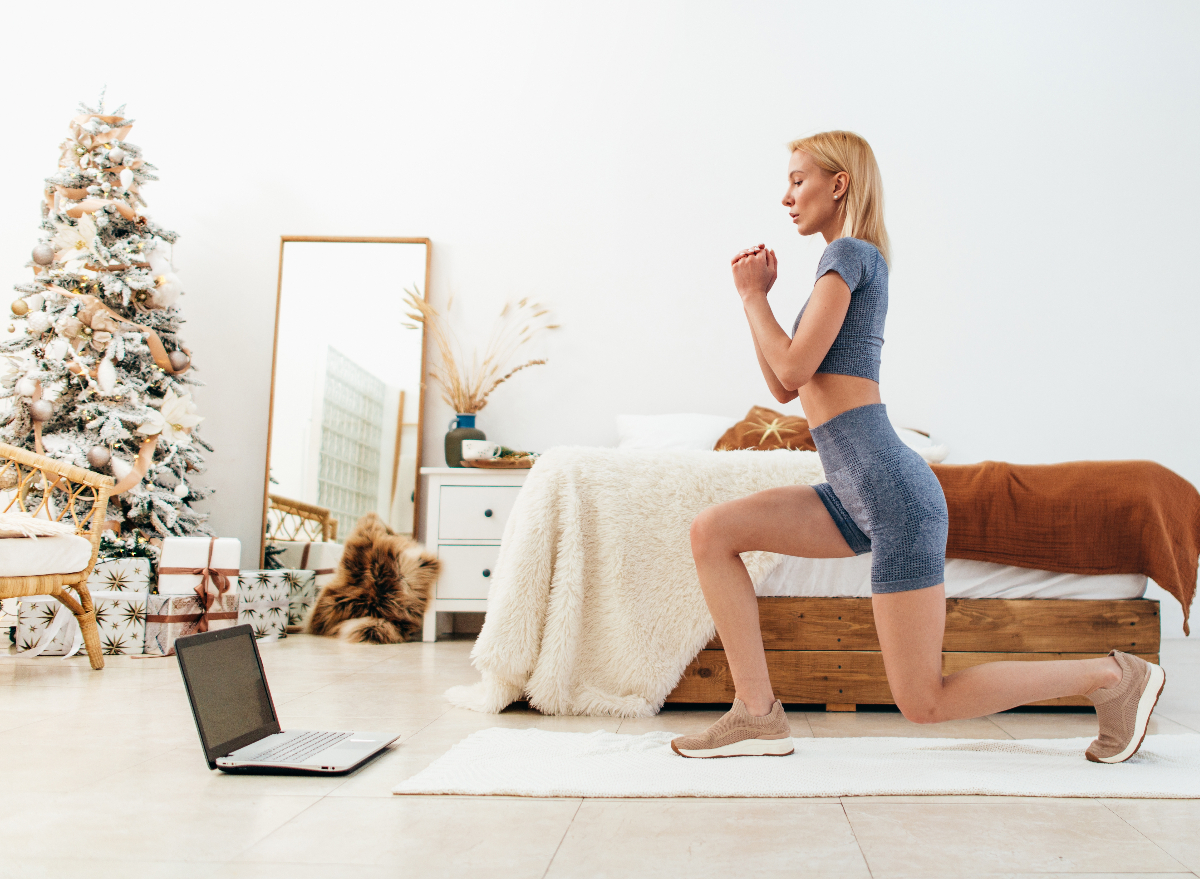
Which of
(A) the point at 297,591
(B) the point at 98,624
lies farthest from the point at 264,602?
(B) the point at 98,624

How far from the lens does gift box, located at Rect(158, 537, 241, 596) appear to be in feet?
9.80

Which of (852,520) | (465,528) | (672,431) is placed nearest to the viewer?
(852,520)

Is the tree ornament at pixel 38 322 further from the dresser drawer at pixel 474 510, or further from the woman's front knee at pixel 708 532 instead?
the woman's front knee at pixel 708 532

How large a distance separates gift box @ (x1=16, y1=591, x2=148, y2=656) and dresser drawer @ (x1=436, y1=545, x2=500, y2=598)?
3.42ft

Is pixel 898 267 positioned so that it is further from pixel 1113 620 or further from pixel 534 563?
pixel 534 563

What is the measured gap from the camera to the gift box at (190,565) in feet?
9.80

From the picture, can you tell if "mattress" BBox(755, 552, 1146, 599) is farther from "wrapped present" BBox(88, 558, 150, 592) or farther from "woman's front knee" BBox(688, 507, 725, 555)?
"wrapped present" BBox(88, 558, 150, 592)

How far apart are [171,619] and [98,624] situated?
0.73 ft

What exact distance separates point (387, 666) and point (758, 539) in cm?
157

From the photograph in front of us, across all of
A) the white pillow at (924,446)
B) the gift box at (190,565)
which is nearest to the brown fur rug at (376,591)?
the gift box at (190,565)

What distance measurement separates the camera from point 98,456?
3.13m

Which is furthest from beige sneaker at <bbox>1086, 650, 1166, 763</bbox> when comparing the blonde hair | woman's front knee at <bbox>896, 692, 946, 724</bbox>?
the blonde hair

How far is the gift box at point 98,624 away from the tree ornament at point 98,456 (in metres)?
0.53

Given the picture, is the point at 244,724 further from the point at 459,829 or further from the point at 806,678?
the point at 806,678
